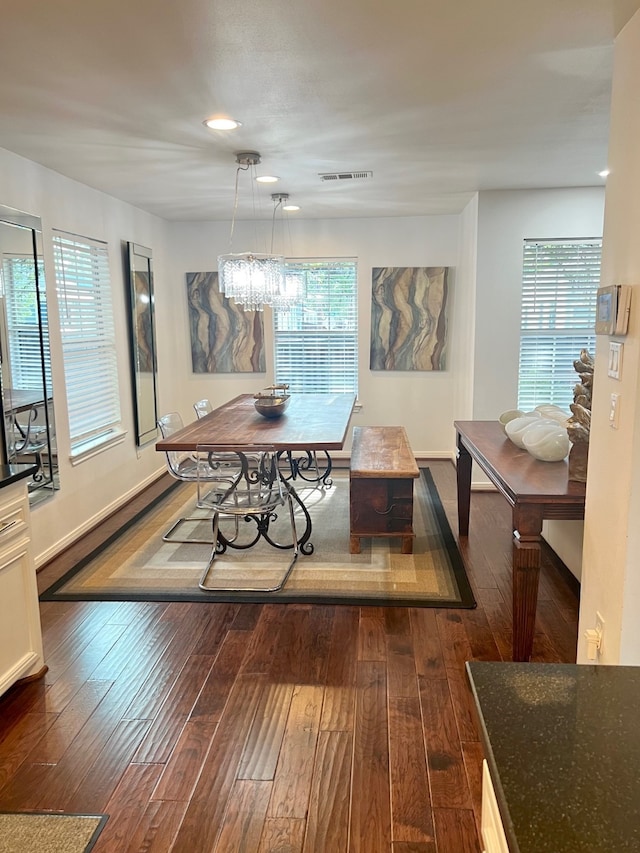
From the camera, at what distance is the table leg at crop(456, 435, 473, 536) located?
12.4 ft

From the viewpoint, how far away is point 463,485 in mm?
3881

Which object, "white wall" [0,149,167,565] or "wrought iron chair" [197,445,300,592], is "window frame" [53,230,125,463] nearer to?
"white wall" [0,149,167,565]

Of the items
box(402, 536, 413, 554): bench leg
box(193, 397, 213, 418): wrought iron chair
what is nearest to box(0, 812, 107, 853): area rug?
box(402, 536, 413, 554): bench leg

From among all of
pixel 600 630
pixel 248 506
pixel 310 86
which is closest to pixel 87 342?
pixel 248 506

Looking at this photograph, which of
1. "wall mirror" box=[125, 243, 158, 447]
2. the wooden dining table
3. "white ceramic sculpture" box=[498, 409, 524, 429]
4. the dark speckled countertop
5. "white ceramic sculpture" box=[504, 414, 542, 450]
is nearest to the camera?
the dark speckled countertop

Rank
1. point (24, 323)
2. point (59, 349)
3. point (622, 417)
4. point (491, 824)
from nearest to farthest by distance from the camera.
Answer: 1. point (491, 824)
2. point (622, 417)
3. point (24, 323)
4. point (59, 349)

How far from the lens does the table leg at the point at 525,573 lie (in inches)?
90.1

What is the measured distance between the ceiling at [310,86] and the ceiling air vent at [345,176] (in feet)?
0.34

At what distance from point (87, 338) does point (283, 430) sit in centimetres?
168

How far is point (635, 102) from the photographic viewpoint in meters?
1.77

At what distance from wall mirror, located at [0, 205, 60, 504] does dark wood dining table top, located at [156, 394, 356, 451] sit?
74 cm

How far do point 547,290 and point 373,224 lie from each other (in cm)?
182

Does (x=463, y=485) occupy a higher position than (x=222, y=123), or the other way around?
(x=222, y=123)

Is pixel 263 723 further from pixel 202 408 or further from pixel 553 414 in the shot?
pixel 202 408
